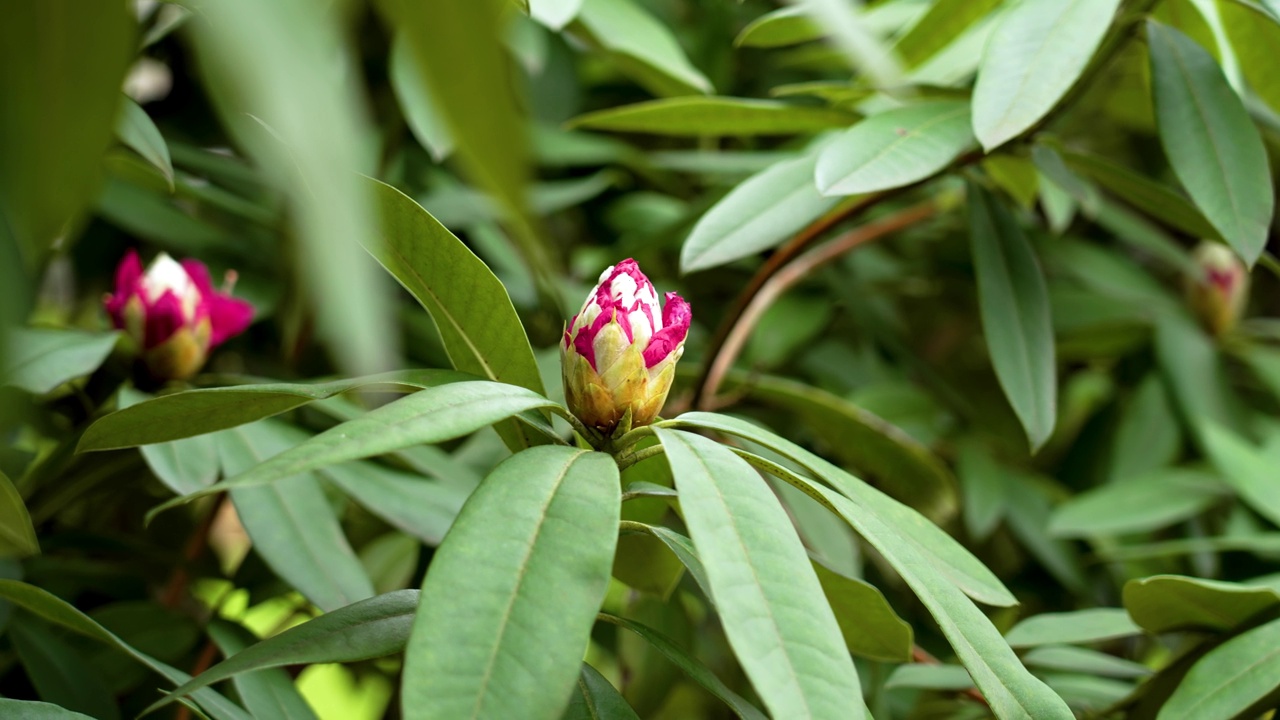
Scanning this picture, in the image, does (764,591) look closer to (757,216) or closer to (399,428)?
(399,428)

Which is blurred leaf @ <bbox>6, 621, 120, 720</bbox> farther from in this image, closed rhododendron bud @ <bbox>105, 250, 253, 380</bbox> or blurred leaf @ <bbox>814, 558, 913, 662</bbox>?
blurred leaf @ <bbox>814, 558, 913, 662</bbox>

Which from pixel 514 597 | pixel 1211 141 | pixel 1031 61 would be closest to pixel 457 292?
pixel 514 597

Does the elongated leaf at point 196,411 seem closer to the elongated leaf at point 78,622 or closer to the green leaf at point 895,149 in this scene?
the elongated leaf at point 78,622

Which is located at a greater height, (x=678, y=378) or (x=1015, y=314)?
(x=1015, y=314)

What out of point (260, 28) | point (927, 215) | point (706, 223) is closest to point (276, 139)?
point (260, 28)

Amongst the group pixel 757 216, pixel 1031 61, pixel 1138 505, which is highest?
pixel 1031 61

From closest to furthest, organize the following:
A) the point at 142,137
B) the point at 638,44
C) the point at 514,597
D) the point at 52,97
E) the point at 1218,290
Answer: the point at 52,97, the point at 514,597, the point at 142,137, the point at 638,44, the point at 1218,290

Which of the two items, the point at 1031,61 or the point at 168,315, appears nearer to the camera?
the point at 1031,61
